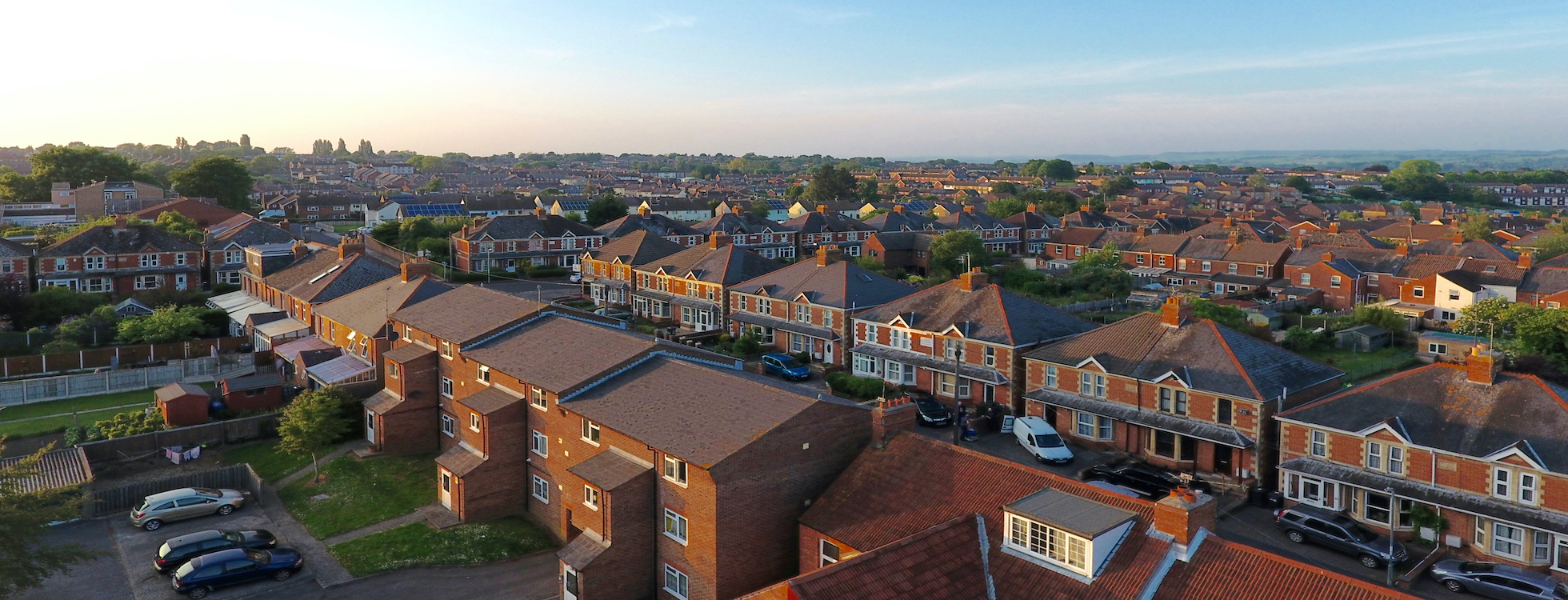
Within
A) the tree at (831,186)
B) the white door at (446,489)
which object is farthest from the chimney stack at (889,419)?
the tree at (831,186)

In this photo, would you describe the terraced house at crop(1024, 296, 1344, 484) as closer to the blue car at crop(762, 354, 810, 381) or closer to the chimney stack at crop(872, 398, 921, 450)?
the blue car at crop(762, 354, 810, 381)

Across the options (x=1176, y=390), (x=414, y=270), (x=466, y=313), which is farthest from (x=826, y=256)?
(x=1176, y=390)

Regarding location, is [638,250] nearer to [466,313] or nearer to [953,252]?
[953,252]

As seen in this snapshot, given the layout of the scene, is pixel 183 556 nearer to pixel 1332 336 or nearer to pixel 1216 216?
pixel 1332 336

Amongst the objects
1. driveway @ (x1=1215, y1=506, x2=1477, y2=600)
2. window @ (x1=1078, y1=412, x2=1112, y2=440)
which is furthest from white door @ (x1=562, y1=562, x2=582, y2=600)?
window @ (x1=1078, y1=412, x2=1112, y2=440)

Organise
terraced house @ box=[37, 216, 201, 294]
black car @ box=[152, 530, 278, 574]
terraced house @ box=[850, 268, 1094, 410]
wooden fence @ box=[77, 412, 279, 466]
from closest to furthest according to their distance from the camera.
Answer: black car @ box=[152, 530, 278, 574] < wooden fence @ box=[77, 412, 279, 466] < terraced house @ box=[850, 268, 1094, 410] < terraced house @ box=[37, 216, 201, 294]

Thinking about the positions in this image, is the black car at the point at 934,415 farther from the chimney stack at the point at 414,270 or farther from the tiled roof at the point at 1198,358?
the chimney stack at the point at 414,270
